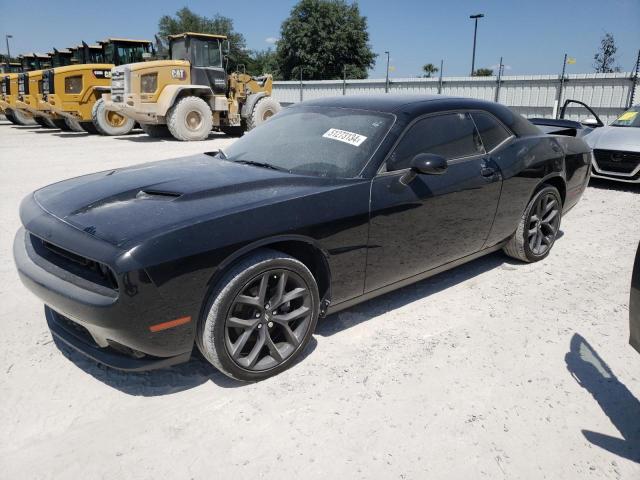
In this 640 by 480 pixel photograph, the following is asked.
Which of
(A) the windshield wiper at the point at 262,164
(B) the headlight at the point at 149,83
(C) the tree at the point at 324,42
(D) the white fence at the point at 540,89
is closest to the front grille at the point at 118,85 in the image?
(B) the headlight at the point at 149,83

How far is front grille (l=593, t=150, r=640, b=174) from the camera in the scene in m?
7.11

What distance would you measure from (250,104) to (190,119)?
2.05 metres

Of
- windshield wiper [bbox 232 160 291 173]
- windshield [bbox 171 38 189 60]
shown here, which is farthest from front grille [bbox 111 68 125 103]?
windshield wiper [bbox 232 160 291 173]

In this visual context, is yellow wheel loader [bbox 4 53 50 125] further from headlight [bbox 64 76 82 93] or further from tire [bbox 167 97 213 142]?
tire [bbox 167 97 213 142]

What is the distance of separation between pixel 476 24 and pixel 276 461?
37691 millimetres

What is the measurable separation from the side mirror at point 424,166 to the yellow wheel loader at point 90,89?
1395 cm

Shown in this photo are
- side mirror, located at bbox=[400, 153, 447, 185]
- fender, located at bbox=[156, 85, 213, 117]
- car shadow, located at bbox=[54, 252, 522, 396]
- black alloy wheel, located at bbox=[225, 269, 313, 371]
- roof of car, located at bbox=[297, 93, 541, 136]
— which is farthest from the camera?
fender, located at bbox=[156, 85, 213, 117]

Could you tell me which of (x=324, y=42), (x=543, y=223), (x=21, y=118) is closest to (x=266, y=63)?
(x=324, y=42)

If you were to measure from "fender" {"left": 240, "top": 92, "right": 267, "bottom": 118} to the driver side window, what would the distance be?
38.5 ft

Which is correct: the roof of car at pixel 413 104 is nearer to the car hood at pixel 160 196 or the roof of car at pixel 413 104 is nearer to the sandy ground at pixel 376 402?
the car hood at pixel 160 196

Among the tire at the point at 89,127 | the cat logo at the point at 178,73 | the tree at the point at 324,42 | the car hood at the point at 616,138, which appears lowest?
the tire at the point at 89,127

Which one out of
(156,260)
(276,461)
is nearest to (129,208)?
(156,260)

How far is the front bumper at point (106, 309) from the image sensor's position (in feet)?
6.72

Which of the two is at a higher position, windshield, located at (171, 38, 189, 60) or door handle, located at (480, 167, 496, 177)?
windshield, located at (171, 38, 189, 60)
